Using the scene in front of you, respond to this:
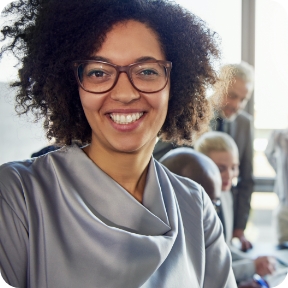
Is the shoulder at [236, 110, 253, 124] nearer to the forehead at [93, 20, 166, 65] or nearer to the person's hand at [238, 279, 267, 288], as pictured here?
the person's hand at [238, 279, 267, 288]

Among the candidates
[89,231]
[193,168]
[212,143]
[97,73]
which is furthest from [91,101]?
[212,143]

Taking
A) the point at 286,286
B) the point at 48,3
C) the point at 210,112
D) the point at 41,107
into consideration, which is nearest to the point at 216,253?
the point at 286,286

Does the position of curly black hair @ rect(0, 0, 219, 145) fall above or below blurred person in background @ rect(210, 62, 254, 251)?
above

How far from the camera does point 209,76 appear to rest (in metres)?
1.18

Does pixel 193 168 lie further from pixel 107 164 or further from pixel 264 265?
pixel 107 164

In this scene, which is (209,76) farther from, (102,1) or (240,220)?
(240,220)

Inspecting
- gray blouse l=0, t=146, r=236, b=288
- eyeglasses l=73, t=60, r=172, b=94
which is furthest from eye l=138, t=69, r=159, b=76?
gray blouse l=0, t=146, r=236, b=288

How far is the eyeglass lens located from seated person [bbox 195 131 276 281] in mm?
1031

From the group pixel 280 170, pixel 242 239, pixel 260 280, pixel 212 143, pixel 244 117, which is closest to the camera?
pixel 260 280

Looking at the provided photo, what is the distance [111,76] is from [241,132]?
1448 millimetres

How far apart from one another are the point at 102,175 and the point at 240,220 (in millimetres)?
1437

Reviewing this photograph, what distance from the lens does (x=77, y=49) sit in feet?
3.22

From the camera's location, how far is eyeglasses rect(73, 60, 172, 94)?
2.92 feet

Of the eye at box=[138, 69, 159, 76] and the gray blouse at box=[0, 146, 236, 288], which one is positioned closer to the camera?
the gray blouse at box=[0, 146, 236, 288]
